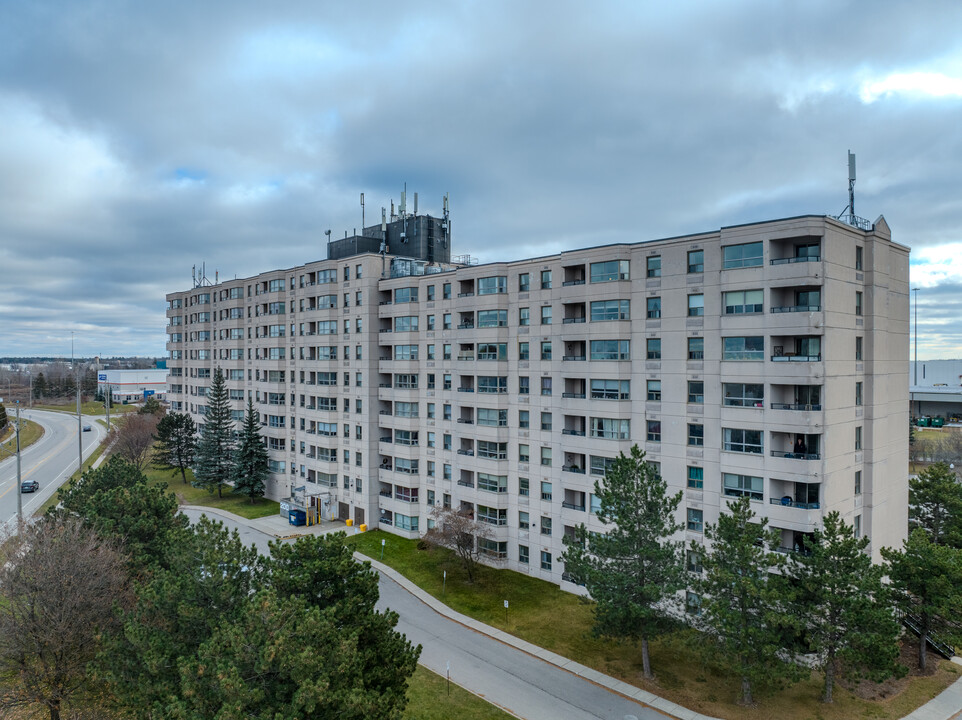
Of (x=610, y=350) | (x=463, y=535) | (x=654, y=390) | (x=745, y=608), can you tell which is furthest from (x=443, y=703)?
(x=610, y=350)

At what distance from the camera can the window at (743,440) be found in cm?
3006

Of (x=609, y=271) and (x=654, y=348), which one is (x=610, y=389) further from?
(x=609, y=271)

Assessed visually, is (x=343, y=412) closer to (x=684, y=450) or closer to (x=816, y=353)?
(x=684, y=450)

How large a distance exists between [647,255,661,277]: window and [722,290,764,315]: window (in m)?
4.62

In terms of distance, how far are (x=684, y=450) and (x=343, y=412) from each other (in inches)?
1324

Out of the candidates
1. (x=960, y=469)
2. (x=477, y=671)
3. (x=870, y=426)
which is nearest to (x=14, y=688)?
(x=477, y=671)

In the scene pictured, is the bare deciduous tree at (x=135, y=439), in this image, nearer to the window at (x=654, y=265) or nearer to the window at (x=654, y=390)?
the window at (x=654, y=390)

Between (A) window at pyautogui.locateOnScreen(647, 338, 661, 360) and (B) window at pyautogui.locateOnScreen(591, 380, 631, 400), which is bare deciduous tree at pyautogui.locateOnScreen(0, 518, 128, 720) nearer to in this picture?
(B) window at pyautogui.locateOnScreen(591, 380, 631, 400)

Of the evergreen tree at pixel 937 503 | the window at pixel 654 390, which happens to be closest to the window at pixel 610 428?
the window at pixel 654 390

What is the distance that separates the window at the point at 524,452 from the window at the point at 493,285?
39.5 ft

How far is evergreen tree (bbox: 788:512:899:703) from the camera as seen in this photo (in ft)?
74.1

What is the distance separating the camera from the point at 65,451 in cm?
9025

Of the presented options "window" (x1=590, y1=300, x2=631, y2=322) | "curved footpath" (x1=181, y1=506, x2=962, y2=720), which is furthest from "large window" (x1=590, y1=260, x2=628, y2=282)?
"curved footpath" (x1=181, y1=506, x2=962, y2=720)

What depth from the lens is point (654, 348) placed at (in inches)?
1368
